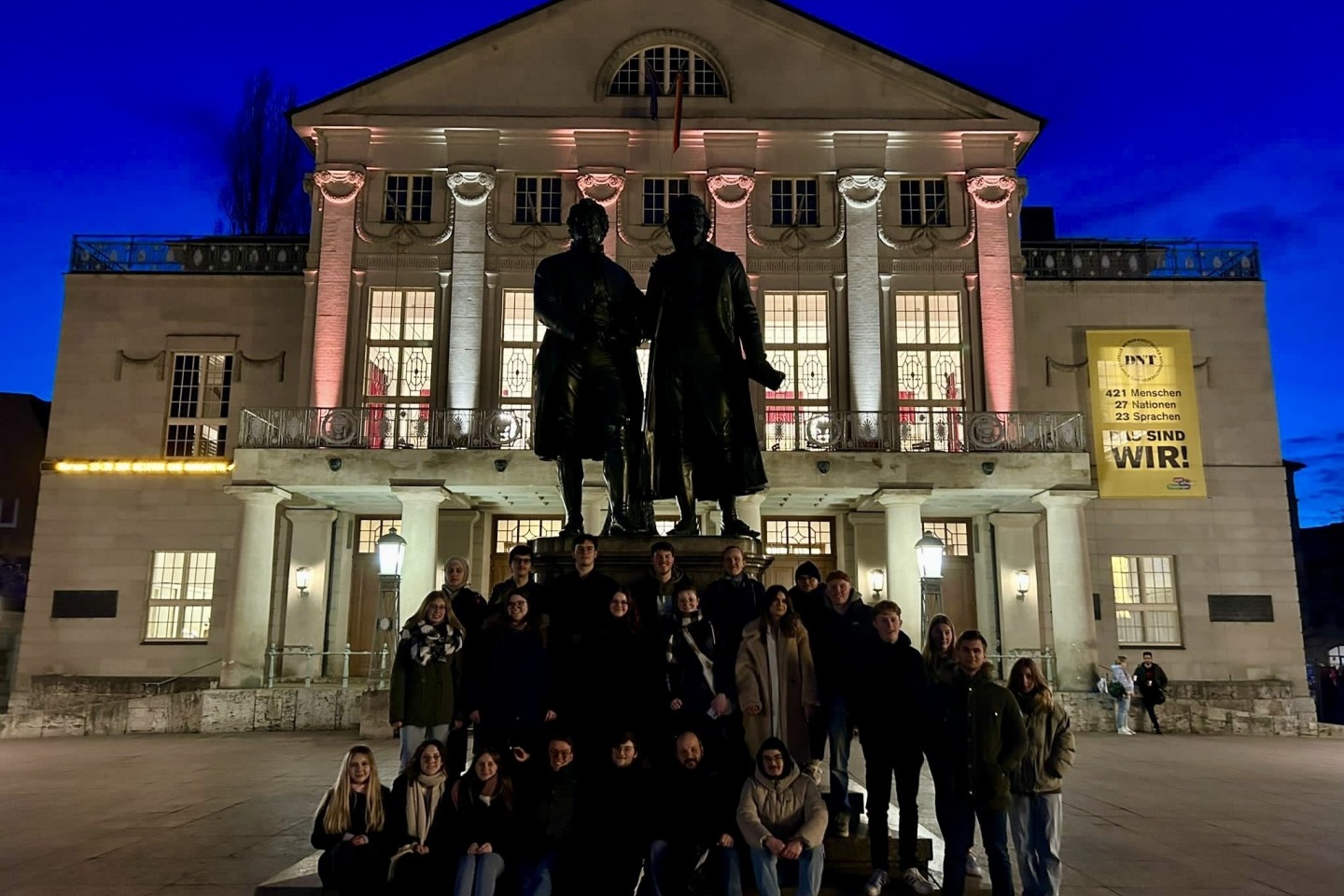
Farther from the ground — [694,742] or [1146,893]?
[694,742]

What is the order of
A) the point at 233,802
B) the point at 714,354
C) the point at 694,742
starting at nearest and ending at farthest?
the point at 694,742, the point at 714,354, the point at 233,802

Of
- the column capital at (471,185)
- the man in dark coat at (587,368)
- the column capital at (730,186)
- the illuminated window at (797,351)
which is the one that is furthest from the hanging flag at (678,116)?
the man in dark coat at (587,368)

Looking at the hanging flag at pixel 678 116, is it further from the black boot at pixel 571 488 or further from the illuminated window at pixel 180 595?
the black boot at pixel 571 488

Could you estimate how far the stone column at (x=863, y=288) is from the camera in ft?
84.2

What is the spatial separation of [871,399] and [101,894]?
2097 cm

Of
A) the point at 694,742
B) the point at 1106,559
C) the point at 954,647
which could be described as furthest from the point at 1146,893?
the point at 1106,559

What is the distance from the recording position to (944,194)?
2716 centimetres

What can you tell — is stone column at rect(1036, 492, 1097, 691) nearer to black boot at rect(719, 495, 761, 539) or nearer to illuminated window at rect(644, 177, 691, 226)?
illuminated window at rect(644, 177, 691, 226)

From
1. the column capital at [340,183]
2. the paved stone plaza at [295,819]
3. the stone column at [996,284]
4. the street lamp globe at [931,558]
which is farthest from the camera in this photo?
the column capital at [340,183]

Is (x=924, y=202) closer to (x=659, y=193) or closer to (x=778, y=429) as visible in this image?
(x=659, y=193)

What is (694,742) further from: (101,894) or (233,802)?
(233,802)

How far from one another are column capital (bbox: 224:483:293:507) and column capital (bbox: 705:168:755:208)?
12852 mm

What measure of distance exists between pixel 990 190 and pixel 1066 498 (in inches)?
340

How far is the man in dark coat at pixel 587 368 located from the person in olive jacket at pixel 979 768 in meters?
2.85
